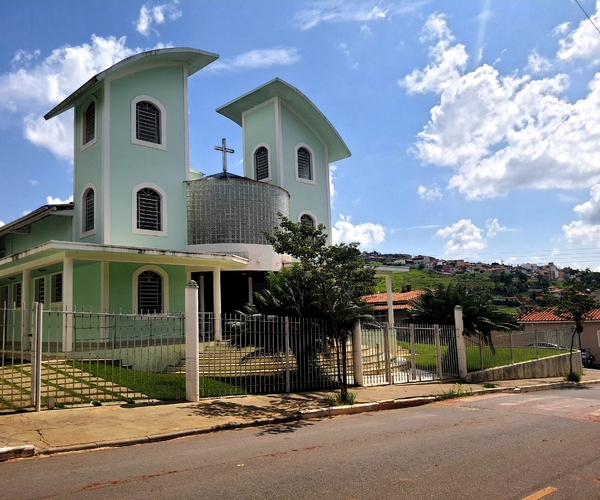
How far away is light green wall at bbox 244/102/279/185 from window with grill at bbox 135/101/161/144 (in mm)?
5850

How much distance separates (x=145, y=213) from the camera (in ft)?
62.5

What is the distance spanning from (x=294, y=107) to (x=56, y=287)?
13.0 metres

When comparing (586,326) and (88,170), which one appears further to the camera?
(586,326)

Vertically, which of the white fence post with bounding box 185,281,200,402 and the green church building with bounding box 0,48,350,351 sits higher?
the green church building with bounding box 0,48,350,351

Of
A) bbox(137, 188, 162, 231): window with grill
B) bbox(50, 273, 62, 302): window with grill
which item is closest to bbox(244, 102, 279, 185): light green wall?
bbox(137, 188, 162, 231): window with grill

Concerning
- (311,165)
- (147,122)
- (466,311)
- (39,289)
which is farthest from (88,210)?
(466,311)

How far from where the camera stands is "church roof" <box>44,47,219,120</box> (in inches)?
728

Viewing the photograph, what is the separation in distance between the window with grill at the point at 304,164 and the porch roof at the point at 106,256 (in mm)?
8228

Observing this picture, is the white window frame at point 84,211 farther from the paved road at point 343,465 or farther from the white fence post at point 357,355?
the paved road at point 343,465

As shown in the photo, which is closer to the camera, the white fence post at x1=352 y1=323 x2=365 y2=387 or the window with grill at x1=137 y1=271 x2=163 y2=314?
the white fence post at x1=352 y1=323 x2=365 y2=387

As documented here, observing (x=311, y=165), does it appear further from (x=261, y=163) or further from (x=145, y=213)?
(x=145, y=213)

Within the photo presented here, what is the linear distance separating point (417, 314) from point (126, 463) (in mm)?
14951

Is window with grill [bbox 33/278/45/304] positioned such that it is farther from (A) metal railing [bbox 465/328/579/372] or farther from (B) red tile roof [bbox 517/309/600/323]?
(B) red tile roof [bbox 517/309/600/323]

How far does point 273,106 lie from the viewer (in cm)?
2431
